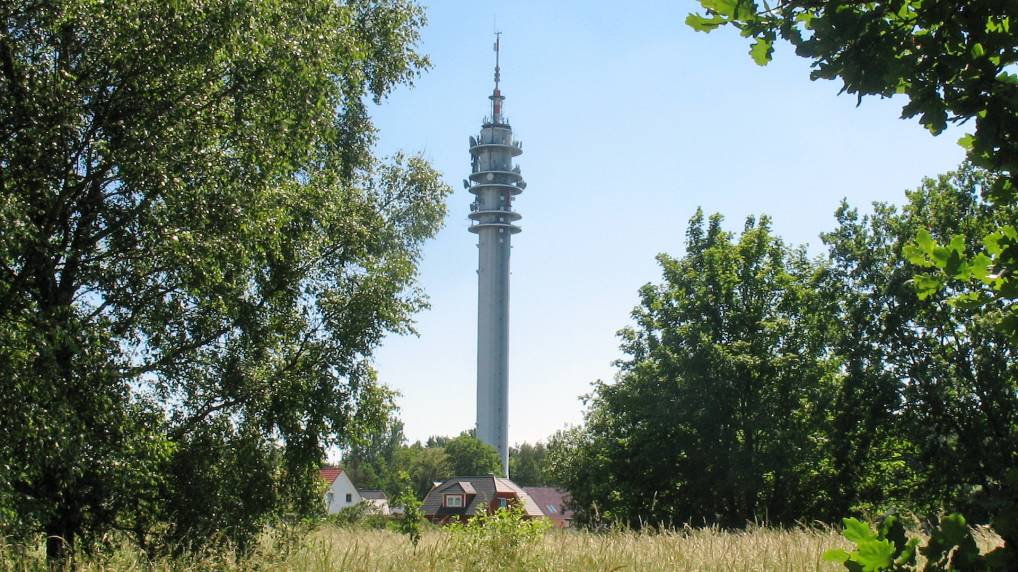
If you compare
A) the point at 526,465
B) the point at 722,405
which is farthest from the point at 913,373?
the point at 526,465

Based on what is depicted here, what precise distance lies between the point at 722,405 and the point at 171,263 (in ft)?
91.6

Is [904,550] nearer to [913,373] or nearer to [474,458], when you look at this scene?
[913,373]

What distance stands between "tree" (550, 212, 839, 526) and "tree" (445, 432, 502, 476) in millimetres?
59122

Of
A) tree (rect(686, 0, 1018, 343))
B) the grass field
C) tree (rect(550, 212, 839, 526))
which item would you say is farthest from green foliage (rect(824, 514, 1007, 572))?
tree (rect(550, 212, 839, 526))

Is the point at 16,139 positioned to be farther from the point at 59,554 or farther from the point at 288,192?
the point at 59,554

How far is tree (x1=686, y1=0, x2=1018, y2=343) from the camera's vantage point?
2.59 meters

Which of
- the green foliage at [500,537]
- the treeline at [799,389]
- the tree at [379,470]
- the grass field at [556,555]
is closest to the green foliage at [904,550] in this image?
the grass field at [556,555]

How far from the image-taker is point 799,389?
34875 mm

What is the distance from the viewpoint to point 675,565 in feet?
23.9

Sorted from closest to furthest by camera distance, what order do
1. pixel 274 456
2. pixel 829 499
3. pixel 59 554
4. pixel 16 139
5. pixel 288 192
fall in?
pixel 59 554
pixel 16 139
pixel 288 192
pixel 274 456
pixel 829 499

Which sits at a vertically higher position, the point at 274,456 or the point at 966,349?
the point at 966,349

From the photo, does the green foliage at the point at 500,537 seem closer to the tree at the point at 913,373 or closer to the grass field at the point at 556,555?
the grass field at the point at 556,555

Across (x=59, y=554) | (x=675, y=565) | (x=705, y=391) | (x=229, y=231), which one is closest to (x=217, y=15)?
(x=229, y=231)

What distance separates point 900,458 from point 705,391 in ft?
24.0
